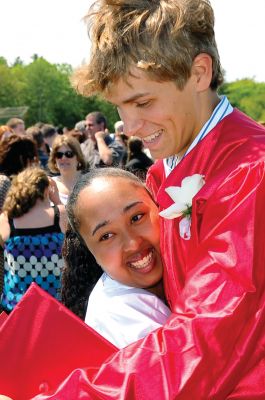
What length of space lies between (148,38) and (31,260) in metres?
3.58

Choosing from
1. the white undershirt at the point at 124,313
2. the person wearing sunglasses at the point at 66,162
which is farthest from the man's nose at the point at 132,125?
the person wearing sunglasses at the point at 66,162

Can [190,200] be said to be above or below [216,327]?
above

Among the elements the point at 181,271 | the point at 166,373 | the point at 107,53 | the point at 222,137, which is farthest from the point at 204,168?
the point at 166,373

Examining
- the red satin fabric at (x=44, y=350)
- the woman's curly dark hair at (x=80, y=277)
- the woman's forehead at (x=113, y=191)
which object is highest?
the woman's forehead at (x=113, y=191)

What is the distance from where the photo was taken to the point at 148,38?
2004 mm

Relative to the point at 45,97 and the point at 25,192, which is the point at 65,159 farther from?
the point at 45,97

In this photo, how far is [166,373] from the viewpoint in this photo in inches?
68.6

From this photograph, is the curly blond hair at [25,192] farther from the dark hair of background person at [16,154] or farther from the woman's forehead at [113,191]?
the woman's forehead at [113,191]

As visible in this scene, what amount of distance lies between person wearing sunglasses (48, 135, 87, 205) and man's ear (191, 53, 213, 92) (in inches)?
214

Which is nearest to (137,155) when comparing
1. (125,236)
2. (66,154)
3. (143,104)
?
(66,154)

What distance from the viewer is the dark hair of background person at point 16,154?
6965 millimetres

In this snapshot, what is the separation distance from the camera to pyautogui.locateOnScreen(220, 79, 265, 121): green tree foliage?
116606 millimetres

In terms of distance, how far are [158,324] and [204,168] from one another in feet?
1.81

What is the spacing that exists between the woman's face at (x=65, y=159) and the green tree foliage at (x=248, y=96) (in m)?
104
